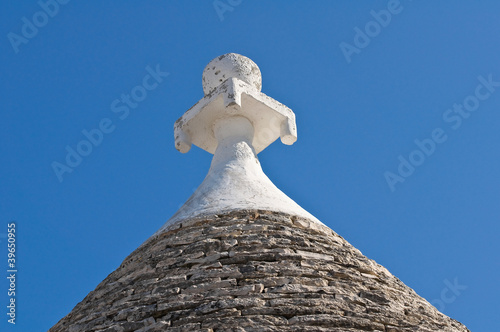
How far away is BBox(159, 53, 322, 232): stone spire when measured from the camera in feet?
29.6

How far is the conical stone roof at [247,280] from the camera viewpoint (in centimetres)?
619

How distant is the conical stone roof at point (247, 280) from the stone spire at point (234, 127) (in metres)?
0.05

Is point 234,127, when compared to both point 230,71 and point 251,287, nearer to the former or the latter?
point 230,71

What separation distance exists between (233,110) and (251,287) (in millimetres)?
4171

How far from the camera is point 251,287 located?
6441 mm

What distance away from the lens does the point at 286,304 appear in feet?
20.4

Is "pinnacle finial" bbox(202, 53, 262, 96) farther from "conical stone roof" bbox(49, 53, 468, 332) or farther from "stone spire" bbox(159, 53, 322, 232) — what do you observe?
"conical stone roof" bbox(49, 53, 468, 332)

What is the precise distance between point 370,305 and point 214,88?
16.4 ft

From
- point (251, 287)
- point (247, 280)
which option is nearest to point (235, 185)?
point (247, 280)

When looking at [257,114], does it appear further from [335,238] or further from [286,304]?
[286,304]

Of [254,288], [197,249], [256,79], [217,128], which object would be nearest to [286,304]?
[254,288]

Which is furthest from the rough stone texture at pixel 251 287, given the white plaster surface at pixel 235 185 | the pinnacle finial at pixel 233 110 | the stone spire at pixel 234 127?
the pinnacle finial at pixel 233 110

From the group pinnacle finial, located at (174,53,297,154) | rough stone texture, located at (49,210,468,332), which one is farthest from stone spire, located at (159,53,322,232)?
rough stone texture, located at (49,210,468,332)

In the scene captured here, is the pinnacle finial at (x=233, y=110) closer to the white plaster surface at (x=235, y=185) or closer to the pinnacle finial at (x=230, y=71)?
the pinnacle finial at (x=230, y=71)
